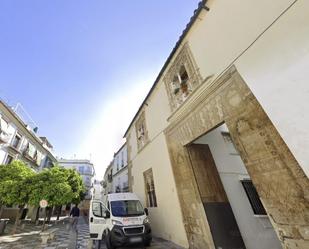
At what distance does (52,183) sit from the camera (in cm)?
1235

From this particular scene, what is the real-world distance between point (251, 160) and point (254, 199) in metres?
3.66

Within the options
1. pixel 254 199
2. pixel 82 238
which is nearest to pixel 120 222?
pixel 82 238

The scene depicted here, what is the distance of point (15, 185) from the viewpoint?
420 inches

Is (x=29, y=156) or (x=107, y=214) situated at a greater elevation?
(x=29, y=156)

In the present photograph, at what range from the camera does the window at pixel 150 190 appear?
938 cm

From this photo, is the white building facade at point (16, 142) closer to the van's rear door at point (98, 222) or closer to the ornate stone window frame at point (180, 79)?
the van's rear door at point (98, 222)

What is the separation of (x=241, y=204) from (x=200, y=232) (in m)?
1.88

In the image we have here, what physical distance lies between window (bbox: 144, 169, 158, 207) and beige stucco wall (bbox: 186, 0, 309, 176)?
6861 millimetres

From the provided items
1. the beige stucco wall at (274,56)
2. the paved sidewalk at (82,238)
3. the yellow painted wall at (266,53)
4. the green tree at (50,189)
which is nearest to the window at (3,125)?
the green tree at (50,189)

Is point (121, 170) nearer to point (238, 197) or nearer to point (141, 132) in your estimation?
point (141, 132)

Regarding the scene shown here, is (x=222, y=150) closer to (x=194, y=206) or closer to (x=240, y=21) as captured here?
(x=194, y=206)

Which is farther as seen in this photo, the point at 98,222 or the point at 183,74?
the point at 98,222

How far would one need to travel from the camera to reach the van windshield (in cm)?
740

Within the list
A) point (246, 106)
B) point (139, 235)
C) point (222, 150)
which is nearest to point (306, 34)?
point (246, 106)
